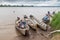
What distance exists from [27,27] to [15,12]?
142 inches

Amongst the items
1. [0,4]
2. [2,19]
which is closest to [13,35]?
[2,19]

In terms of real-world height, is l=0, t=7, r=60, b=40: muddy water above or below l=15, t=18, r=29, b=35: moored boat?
below

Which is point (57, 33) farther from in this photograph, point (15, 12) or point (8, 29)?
point (15, 12)

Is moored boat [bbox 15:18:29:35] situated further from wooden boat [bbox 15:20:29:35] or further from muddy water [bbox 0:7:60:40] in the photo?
muddy water [bbox 0:7:60:40]

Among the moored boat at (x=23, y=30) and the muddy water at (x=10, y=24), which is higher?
the moored boat at (x=23, y=30)

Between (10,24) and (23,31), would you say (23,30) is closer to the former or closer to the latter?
(23,31)

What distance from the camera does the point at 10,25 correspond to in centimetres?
899

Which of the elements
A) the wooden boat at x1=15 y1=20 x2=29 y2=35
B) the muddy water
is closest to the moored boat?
the wooden boat at x1=15 y1=20 x2=29 y2=35

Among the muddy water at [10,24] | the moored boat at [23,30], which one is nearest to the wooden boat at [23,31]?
the moored boat at [23,30]

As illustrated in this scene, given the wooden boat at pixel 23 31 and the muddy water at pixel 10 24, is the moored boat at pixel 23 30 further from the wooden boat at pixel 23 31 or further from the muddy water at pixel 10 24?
the muddy water at pixel 10 24

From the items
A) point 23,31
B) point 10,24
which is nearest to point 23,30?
point 23,31

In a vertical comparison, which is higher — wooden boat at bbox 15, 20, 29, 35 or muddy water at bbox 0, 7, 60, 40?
wooden boat at bbox 15, 20, 29, 35

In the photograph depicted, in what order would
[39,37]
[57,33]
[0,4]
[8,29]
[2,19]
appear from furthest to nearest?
1. [0,4]
2. [2,19]
3. [8,29]
4. [39,37]
5. [57,33]

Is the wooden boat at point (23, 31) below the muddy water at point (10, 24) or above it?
above
